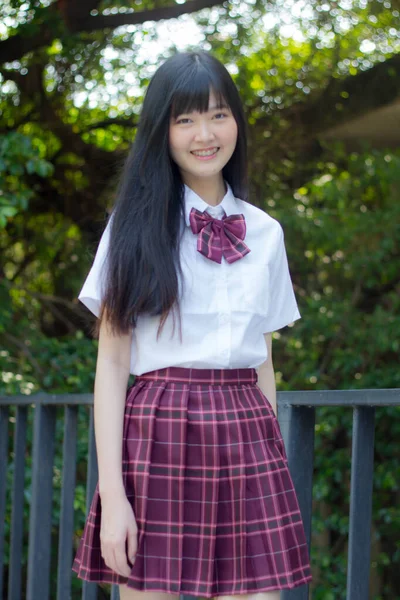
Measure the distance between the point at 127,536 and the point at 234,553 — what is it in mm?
183

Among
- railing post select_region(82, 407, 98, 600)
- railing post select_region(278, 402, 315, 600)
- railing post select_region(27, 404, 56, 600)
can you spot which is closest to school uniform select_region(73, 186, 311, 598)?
railing post select_region(278, 402, 315, 600)

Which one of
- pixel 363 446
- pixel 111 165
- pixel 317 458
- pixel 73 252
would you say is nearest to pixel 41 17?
pixel 111 165

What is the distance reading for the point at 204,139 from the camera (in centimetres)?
164

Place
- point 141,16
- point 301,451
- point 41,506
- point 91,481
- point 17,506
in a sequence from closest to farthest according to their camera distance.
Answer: point 301,451
point 91,481
point 41,506
point 17,506
point 141,16

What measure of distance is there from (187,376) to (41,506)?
1486 mm

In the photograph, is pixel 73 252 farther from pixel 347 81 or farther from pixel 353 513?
pixel 353 513

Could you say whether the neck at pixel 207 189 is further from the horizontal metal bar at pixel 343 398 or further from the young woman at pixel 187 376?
the horizontal metal bar at pixel 343 398

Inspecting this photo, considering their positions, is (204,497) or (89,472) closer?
(204,497)

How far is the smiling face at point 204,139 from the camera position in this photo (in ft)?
5.38

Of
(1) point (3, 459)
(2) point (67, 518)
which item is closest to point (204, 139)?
(2) point (67, 518)

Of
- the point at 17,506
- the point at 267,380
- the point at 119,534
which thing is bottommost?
the point at 17,506

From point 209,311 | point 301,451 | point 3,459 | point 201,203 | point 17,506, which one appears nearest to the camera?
point 209,311

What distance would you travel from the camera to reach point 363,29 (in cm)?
580

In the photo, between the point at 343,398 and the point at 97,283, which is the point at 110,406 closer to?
the point at 97,283
